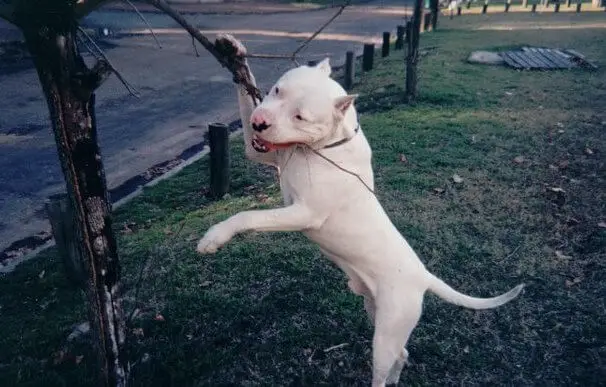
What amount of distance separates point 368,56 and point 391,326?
11316mm

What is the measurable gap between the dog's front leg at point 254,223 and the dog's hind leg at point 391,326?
67 centimetres

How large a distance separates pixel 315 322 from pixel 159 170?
4456mm

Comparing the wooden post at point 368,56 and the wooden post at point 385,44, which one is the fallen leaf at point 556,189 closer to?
the wooden post at point 368,56

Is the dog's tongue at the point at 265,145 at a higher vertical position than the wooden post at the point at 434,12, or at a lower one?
higher

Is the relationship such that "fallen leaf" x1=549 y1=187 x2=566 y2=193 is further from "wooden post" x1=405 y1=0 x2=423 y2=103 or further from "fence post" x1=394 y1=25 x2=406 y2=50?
"fence post" x1=394 y1=25 x2=406 y2=50

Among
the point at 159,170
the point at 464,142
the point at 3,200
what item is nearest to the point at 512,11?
the point at 464,142

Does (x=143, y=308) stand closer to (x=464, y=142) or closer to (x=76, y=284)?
(x=76, y=284)

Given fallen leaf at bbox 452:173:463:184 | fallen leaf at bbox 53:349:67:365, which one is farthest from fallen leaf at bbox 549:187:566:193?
fallen leaf at bbox 53:349:67:365

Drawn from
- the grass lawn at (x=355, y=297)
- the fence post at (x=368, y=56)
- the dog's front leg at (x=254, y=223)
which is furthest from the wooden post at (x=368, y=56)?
the dog's front leg at (x=254, y=223)

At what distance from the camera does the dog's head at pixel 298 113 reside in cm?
242

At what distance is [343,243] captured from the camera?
2.73 meters

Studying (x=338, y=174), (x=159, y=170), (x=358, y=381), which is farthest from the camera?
(x=159, y=170)

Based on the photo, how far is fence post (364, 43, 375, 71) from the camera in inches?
514

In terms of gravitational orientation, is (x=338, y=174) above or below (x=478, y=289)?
above
